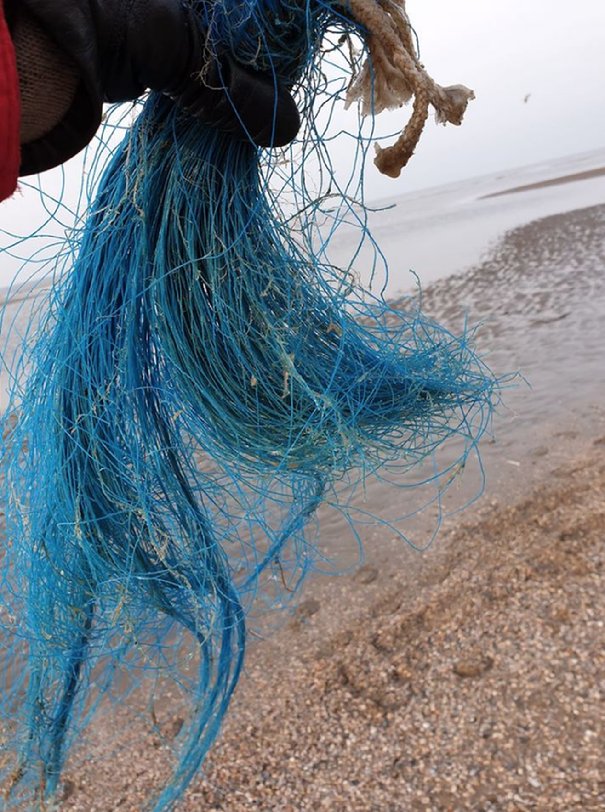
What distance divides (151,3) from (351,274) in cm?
74

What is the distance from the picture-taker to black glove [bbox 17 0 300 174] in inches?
35.9

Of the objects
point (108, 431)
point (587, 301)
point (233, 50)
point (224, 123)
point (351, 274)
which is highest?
point (233, 50)

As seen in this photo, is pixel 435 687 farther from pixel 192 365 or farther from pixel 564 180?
pixel 564 180

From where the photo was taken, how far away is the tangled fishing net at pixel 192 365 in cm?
135

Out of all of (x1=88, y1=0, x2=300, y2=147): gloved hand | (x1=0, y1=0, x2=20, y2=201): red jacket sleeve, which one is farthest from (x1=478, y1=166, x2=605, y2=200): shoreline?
(x1=0, y1=0, x2=20, y2=201): red jacket sleeve

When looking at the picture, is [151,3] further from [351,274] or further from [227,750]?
[227,750]

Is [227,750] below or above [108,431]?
below

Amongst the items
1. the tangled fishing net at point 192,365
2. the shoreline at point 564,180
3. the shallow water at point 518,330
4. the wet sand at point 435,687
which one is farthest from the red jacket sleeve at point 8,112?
the shoreline at point 564,180

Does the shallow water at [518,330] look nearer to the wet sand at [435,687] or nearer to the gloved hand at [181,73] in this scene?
the wet sand at [435,687]

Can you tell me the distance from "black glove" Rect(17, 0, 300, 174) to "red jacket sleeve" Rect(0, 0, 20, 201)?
Result: 9 cm

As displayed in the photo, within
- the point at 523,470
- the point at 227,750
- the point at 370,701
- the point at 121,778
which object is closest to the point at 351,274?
the point at 370,701

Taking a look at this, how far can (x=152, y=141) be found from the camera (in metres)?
1.39

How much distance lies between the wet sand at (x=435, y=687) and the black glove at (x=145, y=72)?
1788 mm

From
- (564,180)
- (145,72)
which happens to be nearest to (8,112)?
(145,72)
